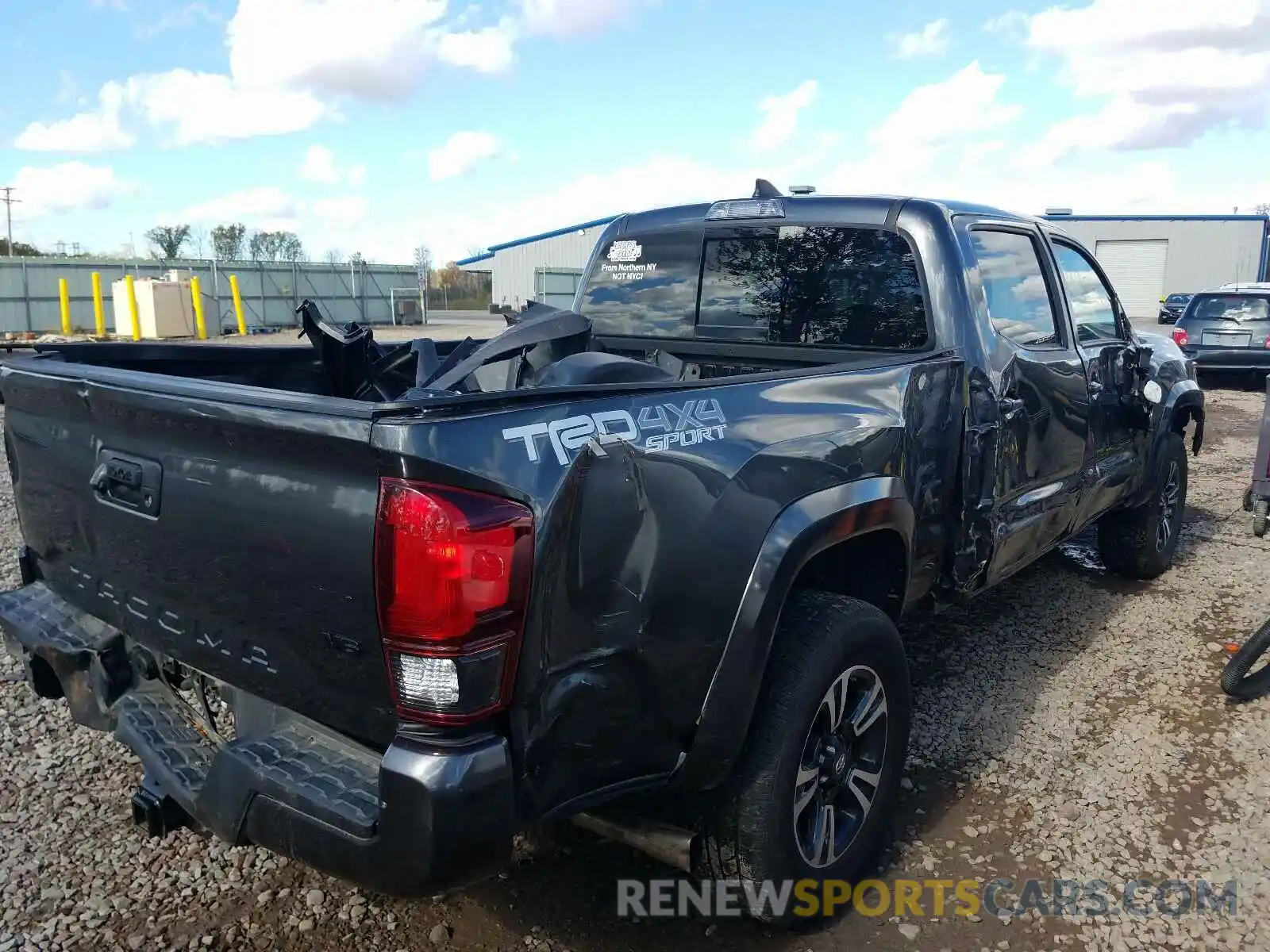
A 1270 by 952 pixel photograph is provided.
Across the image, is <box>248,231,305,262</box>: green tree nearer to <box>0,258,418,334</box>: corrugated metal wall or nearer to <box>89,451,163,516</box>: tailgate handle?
<box>0,258,418,334</box>: corrugated metal wall

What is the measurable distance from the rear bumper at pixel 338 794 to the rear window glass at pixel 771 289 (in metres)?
2.37

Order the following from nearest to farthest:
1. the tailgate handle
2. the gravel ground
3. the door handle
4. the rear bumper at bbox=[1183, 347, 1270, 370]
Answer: the tailgate handle → the gravel ground → the door handle → the rear bumper at bbox=[1183, 347, 1270, 370]

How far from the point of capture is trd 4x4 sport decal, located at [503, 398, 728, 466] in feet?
6.45

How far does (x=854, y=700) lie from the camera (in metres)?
2.80

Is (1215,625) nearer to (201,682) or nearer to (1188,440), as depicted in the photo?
(201,682)

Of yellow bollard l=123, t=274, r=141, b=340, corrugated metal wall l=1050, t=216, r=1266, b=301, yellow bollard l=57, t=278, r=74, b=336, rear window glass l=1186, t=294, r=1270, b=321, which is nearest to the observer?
rear window glass l=1186, t=294, r=1270, b=321

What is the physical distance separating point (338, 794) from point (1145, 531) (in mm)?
4938

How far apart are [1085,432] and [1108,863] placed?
1.99 meters

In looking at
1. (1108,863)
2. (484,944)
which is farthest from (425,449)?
(1108,863)

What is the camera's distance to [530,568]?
6.24 ft

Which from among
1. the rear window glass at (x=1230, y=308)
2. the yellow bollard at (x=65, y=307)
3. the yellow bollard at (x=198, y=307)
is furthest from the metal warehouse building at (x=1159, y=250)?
the rear window glass at (x=1230, y=308)

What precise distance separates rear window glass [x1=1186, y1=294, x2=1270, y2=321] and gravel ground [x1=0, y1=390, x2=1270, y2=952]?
11.9 m

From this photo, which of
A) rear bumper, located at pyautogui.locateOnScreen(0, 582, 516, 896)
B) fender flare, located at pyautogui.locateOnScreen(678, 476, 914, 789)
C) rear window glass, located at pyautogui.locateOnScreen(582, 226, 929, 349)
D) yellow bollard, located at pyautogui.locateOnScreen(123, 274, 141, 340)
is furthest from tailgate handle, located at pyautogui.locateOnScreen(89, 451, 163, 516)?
yellow bollard, located at pyautogui.locateOnScreen(123, 274, 141, 340)

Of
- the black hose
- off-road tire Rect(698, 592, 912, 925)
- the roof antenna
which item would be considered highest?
the roof antenna
